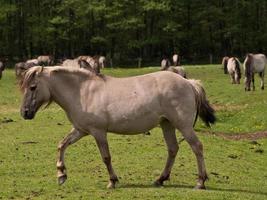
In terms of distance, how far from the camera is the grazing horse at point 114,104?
10.1 m

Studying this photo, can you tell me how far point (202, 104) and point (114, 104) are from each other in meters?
1.64

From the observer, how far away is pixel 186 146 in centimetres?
1536

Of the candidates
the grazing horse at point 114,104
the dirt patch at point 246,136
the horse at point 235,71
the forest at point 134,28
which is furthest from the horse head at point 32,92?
the forest at point 134,28

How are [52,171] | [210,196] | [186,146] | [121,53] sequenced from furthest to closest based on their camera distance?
[121,53] < [186,146] < [52,171] < [210,196]

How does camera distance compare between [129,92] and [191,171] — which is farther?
[191,171]

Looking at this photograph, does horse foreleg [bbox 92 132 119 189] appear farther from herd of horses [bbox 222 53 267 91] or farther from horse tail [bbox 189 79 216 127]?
herd of horses [bbox 222 53 267 91]

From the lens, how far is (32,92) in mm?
10188

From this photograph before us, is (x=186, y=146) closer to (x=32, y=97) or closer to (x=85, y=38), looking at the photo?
(x=32, y=97)

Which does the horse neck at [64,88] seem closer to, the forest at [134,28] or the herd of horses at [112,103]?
the herd of horses at [112,103]

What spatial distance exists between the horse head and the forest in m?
56.0

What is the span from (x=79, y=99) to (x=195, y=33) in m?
63.6

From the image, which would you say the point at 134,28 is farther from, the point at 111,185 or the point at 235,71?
the point at 111,185

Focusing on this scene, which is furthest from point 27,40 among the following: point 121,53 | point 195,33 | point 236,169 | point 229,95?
point 236,169

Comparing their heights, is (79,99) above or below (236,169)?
above
